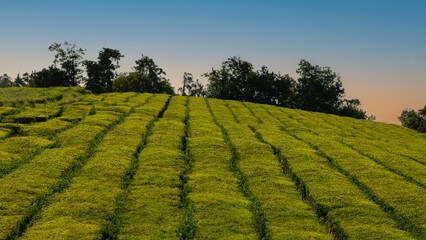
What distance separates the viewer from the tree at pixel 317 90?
89550mm

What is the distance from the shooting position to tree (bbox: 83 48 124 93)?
3871 inches

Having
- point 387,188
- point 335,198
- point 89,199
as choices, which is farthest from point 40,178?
point 387,188

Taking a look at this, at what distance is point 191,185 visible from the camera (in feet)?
50.6

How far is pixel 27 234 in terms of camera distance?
1085 cm

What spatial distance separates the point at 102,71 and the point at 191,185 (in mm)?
93859

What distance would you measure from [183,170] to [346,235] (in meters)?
8.54

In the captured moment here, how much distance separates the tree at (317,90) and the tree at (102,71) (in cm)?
5676

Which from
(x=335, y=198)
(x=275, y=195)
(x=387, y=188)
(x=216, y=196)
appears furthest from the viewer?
(x=387, y=188)

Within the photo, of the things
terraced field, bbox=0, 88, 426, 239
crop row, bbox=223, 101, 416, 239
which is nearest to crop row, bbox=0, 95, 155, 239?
terraced field, bbox=0, 88, 426, 239

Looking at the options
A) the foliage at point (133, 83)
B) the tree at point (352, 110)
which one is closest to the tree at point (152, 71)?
the foliage at point (133, 83)

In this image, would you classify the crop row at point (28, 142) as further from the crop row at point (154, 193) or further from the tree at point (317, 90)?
the tree at point (317, 90)

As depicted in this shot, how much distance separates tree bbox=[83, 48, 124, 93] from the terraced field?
75125 millimetres

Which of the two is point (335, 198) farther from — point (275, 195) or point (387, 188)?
point (387, 188)

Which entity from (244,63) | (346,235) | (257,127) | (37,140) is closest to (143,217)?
(346,235)
